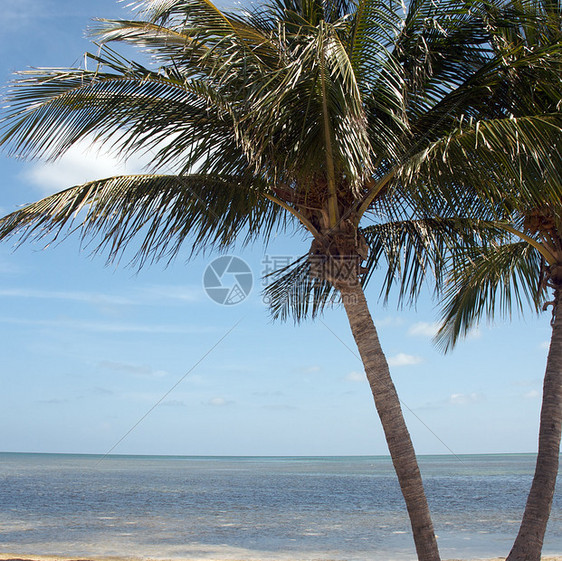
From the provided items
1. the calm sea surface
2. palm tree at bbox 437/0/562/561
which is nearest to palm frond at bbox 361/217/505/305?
palm tree at bbox 437/0/562/561

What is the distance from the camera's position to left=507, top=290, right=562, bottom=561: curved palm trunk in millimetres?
5410

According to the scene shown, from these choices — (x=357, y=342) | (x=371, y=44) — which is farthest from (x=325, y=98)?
(x=357, y=342)

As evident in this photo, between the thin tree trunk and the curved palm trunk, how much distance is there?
Answer: 1397mm

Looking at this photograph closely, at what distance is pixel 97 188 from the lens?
16.6 ft

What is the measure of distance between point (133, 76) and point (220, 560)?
8479 mm

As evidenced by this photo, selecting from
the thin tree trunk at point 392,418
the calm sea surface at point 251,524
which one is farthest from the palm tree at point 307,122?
the calm sea surface at point 251,524

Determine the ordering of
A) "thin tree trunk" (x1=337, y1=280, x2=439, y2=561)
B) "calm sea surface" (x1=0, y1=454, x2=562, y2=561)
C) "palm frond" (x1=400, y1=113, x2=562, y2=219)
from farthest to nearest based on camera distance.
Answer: "calm sea surface" (x1=0, y1=454, x2=562, y2=561) < "thin tree trunk" (x1=337, y1=280, x2=439, y2=561) < "palm frond" (x1=400, y1=113, x2=562, y2=219)

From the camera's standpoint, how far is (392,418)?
4.77 meters

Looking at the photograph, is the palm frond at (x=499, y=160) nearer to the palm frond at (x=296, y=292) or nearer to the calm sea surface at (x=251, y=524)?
the palm frond at (x=296, y=292)

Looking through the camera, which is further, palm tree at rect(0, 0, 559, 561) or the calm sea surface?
the calm sea surface

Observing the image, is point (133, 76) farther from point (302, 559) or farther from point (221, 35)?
point (302, 559)

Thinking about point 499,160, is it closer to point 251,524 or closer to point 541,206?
point 541,206

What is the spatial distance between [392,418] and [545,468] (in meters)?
1.92

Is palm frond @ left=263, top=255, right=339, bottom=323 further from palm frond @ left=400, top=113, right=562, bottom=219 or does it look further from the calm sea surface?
the calm sea surface
